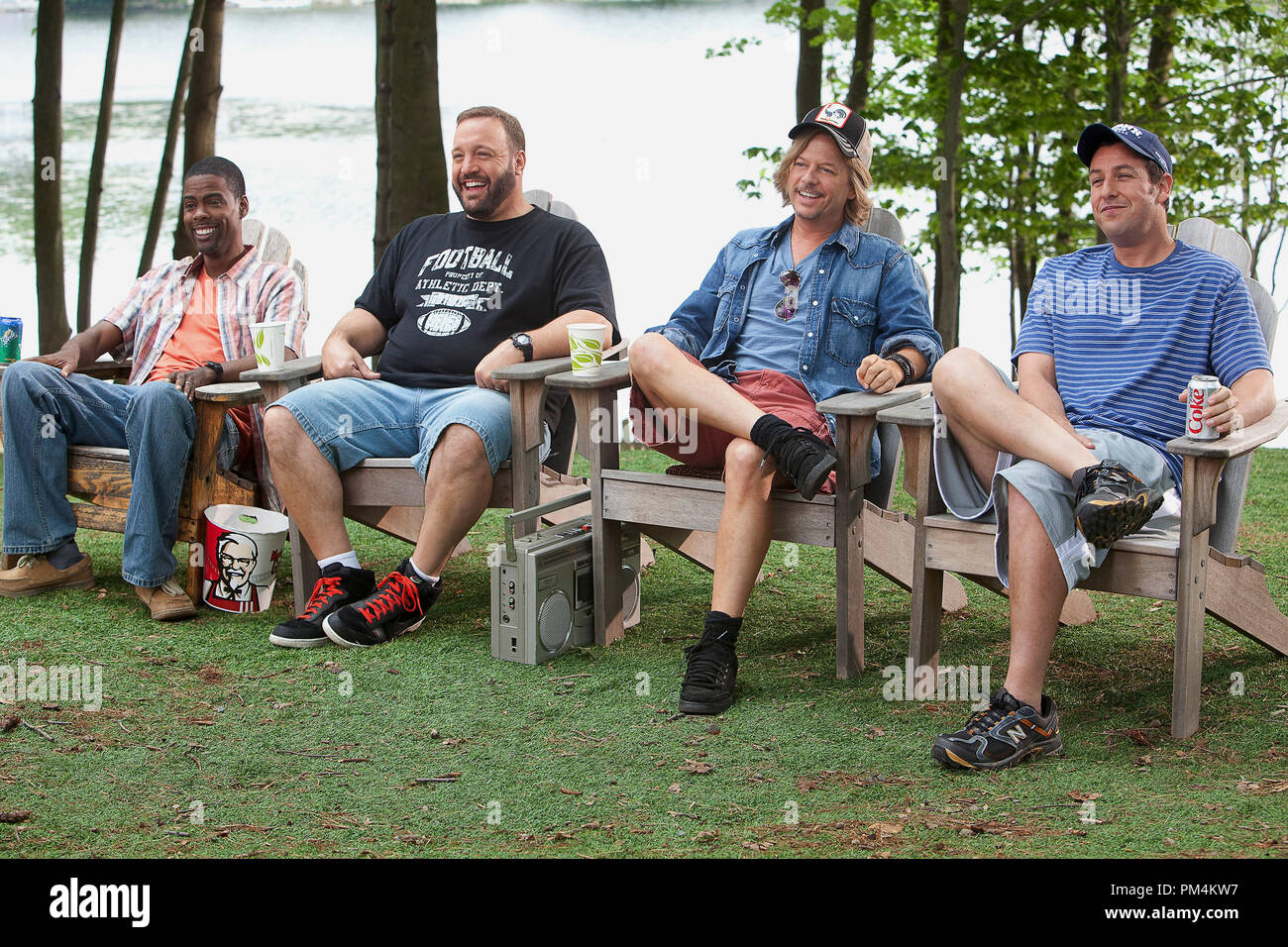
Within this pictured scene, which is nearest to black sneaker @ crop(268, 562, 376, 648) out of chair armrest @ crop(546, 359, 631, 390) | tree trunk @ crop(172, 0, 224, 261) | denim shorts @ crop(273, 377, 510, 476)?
denim shorts @ crop(273, 377, 510, 476)

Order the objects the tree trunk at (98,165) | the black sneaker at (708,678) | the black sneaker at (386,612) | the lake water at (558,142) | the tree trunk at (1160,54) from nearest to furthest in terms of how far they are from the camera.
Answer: the black sneaker at (708,678) < the black sneaker at (386,612) < the tree trunk at (98,165) < the tree trunk at (1160,54) < the lake water at (558,142)

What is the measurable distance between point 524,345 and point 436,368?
33cm

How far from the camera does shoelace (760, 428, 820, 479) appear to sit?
106 inches

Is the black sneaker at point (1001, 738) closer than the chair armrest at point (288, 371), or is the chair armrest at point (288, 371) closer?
the black sneaker at point (1001, 738)

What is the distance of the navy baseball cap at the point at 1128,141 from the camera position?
2641 mm

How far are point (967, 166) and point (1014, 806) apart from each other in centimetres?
783

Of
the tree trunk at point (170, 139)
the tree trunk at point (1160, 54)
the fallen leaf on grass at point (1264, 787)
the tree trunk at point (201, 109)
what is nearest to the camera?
the fallen leaf on grass at point (1264, 787)

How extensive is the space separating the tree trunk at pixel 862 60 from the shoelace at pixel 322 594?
15.2ft

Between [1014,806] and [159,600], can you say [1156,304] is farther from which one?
[159,600]

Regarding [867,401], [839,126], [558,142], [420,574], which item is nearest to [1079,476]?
[867,401]

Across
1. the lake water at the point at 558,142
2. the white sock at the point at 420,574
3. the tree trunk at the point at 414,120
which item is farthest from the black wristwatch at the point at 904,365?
the lake water at the point at 558,142

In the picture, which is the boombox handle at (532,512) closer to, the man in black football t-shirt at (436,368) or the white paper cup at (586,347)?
the man in black football t-shirt at (436,368)

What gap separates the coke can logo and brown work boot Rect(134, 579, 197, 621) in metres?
2.58

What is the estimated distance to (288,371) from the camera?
11.4ft
